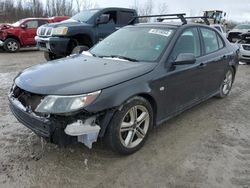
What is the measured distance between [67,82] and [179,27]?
2.09 m

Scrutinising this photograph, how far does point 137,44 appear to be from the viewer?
14.0 feet

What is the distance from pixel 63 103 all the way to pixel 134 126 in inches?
39.9

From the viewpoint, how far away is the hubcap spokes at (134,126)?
3.48 meters

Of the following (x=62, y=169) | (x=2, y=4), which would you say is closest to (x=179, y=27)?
(x=62, y=169)

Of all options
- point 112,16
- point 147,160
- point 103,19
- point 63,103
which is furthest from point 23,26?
point 147,160

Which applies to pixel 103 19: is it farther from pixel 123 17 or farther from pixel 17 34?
pixel 17 34

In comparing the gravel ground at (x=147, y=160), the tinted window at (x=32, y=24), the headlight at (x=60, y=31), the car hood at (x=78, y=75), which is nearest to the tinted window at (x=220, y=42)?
the gravel ground at (x=147, y=160)

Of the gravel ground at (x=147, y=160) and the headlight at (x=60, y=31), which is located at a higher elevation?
the headlight at (x=60, y=31)

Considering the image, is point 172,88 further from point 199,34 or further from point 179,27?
point 199,34

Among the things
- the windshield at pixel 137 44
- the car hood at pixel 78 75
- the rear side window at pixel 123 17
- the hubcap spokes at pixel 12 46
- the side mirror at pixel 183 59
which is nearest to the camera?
the car hood at pixel 78 75

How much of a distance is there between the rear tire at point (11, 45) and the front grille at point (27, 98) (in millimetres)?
11055

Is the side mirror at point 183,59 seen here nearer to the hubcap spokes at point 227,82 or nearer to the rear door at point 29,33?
the hubcap spokes at point 227,82

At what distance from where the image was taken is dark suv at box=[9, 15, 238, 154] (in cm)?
302

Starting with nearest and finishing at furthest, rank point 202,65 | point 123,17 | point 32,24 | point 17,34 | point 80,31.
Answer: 1. point 202,65
2. point 80,31
3. point 123,17
4. point 17,34
5. point 32,24
